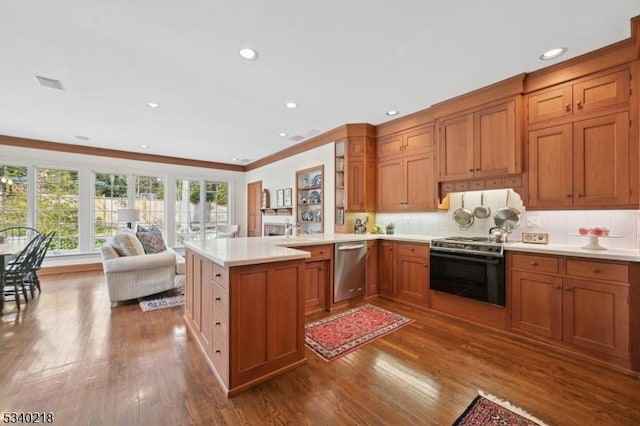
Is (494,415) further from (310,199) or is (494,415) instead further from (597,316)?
(310,199)

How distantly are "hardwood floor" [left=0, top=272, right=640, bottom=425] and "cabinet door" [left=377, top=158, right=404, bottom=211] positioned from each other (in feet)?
6.36

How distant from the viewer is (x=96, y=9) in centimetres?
190

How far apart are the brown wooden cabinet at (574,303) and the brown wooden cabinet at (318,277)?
198 centimetres

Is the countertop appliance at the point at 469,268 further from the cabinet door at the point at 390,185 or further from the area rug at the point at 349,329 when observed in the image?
the cabinet door at the point at 390,185

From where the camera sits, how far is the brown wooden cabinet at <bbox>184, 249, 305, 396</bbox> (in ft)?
6.17

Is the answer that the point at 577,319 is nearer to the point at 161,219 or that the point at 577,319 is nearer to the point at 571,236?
the point at 571,236

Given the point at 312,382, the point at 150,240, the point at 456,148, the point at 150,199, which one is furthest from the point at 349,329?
the point at 150,199

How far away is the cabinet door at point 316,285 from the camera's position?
11.0 feet

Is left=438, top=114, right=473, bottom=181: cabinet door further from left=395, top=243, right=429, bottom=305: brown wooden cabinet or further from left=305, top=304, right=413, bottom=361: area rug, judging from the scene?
left=305, top=304, right=413, bottom=361: area rug

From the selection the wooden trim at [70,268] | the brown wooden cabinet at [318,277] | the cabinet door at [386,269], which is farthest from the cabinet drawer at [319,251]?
the wooden trim at [70,268]

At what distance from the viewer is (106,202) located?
20.3 ft

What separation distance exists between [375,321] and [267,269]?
5.65 ft

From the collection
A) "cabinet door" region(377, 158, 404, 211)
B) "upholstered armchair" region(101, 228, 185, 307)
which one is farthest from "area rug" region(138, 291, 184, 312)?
"cabinet door" region(377, 158, 404, 211)

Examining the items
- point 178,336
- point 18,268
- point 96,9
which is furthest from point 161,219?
point 96,9
